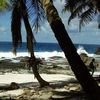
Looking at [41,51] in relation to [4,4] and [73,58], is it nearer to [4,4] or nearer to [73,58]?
[4,4]

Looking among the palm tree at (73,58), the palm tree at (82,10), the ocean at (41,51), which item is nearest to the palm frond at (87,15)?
the palm tree at (82,10)

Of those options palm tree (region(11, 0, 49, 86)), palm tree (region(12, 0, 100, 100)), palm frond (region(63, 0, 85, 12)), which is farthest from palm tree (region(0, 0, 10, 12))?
palm tree (region(12, 0, 100, 100))

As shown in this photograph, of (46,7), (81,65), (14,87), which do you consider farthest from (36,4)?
(81,65)

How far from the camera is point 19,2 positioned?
17266 mm

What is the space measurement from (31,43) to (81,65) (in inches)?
311

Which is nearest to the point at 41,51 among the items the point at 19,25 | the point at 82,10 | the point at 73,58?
the point at 82,10

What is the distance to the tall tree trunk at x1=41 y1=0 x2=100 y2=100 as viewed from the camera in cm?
1026

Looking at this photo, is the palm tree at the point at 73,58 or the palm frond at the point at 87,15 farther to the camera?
the palm frond at the point at 87,15

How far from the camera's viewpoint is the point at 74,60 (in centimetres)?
1037

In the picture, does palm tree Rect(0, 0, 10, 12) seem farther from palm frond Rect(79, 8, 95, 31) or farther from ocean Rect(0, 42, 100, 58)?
ocean Rect(0, 42, 100, 58)

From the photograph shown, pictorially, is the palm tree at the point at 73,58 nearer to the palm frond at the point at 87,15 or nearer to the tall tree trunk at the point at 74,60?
the tall tree trunk at the point at 74,60

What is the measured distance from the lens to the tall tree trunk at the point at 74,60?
33.7 feet

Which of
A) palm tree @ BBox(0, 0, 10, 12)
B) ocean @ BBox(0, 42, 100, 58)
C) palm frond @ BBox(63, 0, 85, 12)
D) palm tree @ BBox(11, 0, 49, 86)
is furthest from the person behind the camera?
ocean @ BBox(0, 42, 100, 58)

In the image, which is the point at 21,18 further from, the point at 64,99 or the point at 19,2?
the point at 64,99
